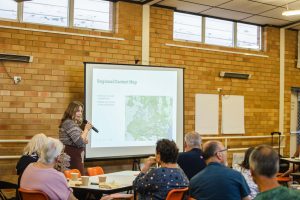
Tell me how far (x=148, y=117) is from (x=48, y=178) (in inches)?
127

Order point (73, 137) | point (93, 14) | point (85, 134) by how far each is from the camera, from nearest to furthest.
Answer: point (73, 137), point (85, 134), point (93, 14)

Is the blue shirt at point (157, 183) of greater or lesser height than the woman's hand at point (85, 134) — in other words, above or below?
below

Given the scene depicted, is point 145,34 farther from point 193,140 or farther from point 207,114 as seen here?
point 193,140

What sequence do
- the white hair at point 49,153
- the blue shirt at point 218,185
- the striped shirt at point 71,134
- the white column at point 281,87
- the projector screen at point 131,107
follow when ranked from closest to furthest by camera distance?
the blue shirt at point 218,185 → the white hair at point 49,153 → the striped shirt at point 71,134 → the projector screen at point 131,107 → the white column at point 281,87

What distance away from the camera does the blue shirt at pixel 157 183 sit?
11.7ft

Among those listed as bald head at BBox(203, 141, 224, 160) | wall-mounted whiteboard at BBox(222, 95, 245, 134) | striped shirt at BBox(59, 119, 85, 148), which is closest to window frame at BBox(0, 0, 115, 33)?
striped shirt at BBox(59, 119, 85, 148)

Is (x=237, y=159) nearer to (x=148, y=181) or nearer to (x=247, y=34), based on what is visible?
(x=247, y=34)

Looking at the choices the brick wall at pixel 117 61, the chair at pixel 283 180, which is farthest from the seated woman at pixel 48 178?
the chair at pixel 283 180

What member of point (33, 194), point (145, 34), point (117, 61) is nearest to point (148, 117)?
point (117, 61)

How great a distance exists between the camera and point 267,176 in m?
2.15

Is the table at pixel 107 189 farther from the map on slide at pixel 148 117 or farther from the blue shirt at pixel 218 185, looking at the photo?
the map on slide at pixel 148 117

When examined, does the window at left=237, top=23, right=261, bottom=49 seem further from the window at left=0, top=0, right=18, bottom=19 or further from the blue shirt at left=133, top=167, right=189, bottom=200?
the blue shirt at left=133, top=167, right=189, bottom=200

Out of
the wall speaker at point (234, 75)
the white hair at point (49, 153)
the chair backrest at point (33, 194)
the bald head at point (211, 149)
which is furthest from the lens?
the wall speaker at point (234, 75)

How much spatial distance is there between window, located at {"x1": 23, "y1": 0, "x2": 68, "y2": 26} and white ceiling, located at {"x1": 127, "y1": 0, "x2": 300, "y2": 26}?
50.4 inches
